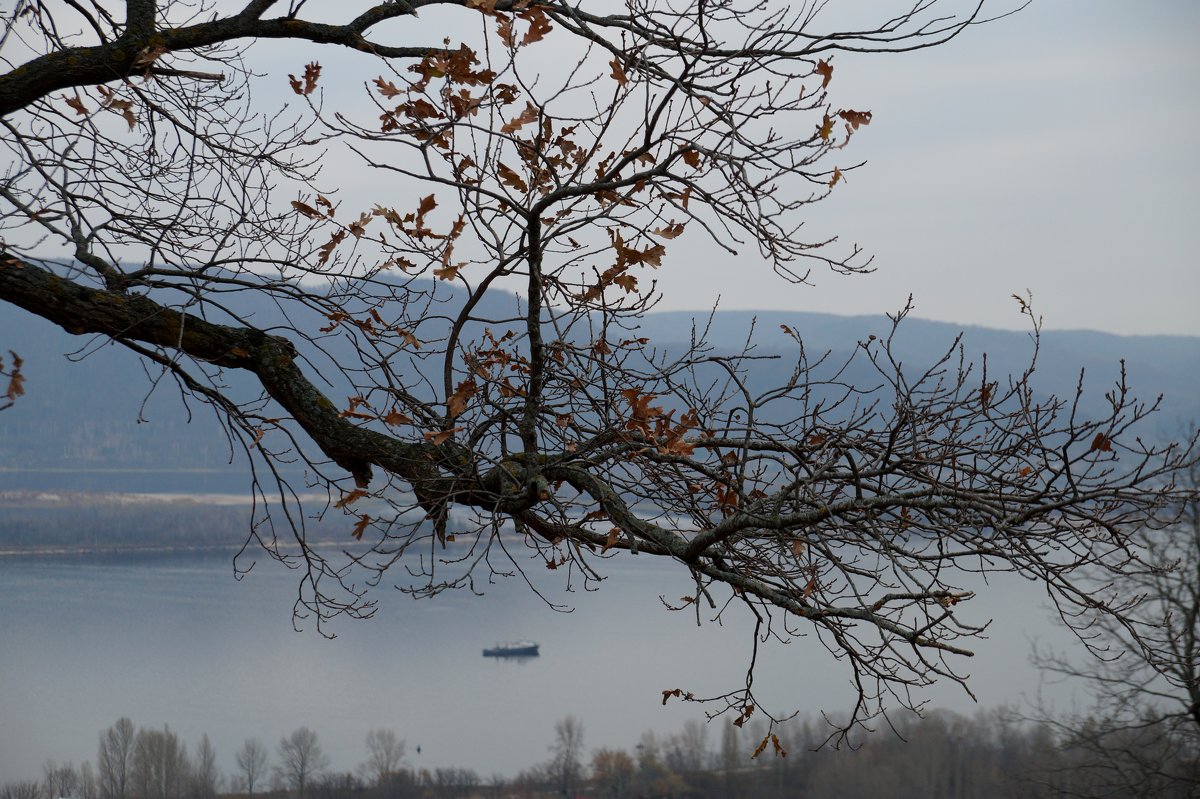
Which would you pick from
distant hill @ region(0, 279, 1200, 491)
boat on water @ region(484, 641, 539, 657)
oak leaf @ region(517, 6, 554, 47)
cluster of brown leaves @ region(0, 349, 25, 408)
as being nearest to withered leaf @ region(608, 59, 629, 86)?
oak leaf @ region(517, 6, 554, 47)

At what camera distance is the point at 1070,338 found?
116625 millimetres

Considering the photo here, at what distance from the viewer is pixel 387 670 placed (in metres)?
35.6

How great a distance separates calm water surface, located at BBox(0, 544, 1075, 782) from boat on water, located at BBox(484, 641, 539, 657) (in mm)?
361

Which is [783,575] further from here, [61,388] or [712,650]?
[61,388]

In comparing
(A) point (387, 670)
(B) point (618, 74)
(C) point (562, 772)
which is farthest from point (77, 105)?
(A) point (387, 670)

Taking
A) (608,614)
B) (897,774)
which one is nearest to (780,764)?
(897,774)

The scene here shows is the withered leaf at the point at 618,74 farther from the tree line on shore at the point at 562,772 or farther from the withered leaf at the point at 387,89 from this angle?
the tree line on shore at the point at 562,772

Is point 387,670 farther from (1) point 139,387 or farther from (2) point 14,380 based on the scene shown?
(1) point 139,387

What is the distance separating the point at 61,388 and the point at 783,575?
102 metres

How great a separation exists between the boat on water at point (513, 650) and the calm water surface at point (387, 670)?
36 cm

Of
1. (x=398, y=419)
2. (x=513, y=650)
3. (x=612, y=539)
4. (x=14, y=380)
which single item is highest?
(x=14, y=380)

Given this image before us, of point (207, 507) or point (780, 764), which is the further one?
point (207, 507)

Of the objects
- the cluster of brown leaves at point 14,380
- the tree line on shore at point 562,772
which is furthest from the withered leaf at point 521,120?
the tree line on shore at point 562,772

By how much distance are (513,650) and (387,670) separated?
430cm
